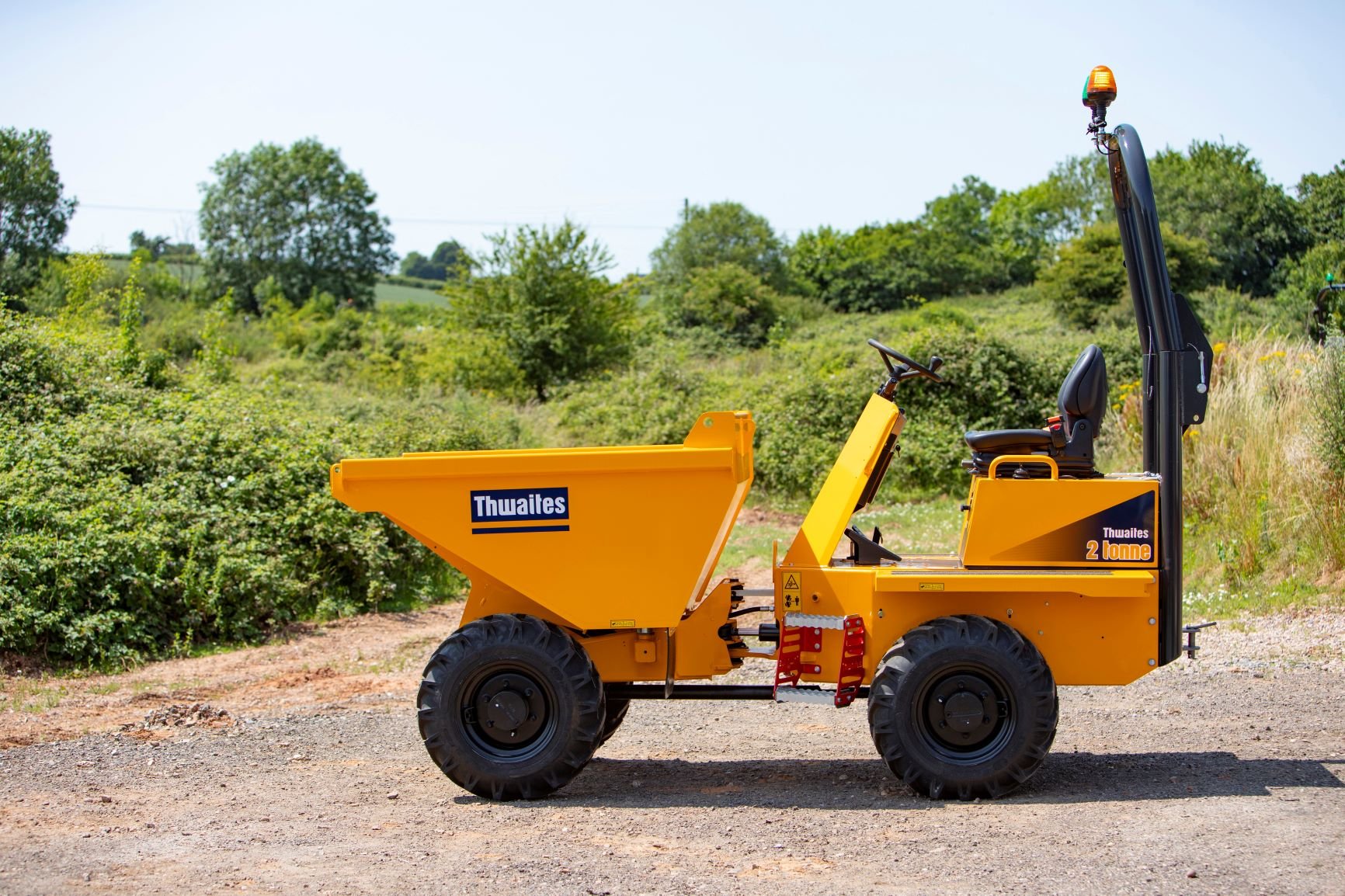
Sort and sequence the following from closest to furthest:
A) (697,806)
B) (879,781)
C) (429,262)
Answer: (697,806), (879,781), (429,262)

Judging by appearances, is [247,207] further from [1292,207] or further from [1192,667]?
[1192,667]

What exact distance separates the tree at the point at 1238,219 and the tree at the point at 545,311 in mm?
18077

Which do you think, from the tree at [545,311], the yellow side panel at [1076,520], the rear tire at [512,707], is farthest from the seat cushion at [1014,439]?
the tree at [545,311]

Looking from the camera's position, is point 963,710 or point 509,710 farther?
point 509,710

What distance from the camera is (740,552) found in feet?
45.6

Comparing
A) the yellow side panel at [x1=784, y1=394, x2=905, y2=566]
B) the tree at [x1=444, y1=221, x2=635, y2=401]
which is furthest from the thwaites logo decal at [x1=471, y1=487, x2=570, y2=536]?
the tree at [x1=444, y1=221, x2=635, y2=401]

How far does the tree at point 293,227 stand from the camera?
59656mm

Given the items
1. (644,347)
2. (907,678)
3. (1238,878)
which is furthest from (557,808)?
(644,347)

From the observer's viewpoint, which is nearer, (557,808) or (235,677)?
(557,808)

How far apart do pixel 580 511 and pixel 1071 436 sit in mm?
2346

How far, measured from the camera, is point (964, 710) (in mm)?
5242

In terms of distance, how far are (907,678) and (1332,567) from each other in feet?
20.3

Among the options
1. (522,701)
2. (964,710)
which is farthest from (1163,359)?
(522,701)

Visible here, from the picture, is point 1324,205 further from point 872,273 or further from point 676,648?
point 676,648
